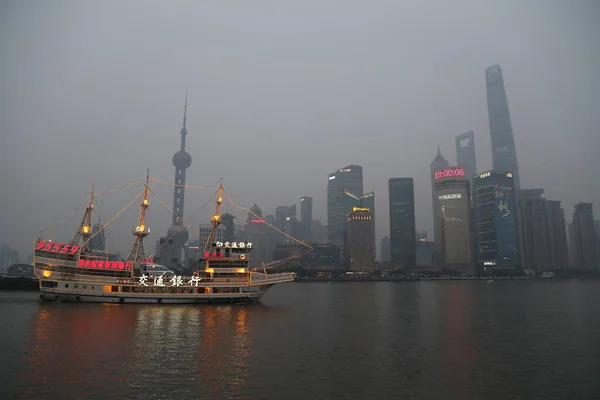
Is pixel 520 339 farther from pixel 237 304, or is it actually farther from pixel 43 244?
pixel 43 244

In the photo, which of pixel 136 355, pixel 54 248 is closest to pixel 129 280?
pixel 54 248

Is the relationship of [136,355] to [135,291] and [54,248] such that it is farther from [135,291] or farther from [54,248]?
[54,248]

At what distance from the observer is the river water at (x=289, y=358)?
25.0m

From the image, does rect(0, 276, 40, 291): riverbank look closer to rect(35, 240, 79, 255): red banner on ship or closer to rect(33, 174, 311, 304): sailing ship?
rect(33, 174, 311, 304): sailing ship

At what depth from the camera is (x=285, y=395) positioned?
24.1 metres

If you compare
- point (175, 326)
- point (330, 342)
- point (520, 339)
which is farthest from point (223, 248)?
point (520, 339)

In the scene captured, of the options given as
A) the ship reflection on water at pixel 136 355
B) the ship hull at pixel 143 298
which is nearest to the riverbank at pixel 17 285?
the ship hull at pixel 143 298

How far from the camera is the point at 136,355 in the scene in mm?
32844

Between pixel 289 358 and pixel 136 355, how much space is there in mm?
12876

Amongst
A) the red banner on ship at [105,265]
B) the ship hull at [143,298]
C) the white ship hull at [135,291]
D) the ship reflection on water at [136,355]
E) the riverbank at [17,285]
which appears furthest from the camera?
the riverbank at [17,285]

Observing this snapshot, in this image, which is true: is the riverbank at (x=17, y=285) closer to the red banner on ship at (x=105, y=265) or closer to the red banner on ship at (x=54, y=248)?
the red banner on ship at (x=54, y=248)

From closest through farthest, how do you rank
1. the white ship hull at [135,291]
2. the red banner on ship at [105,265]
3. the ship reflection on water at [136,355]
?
the ship reflection on water at [136,355], the red banner on ship at [105,265], the white ship hull at [135,291]

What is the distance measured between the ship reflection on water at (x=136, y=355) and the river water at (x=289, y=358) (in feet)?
0.31

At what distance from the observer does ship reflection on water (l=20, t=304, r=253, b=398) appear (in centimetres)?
2489
